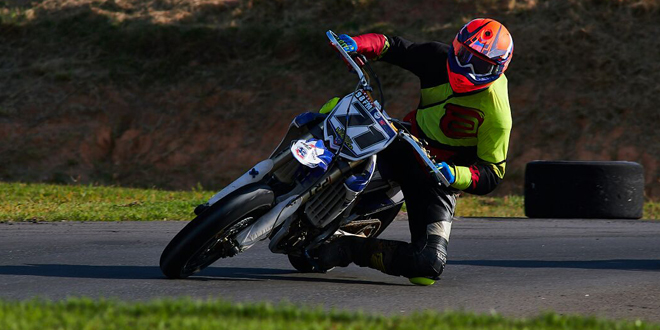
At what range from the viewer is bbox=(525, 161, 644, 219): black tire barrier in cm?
1258

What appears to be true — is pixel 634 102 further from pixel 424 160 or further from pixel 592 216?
pixel 424 160

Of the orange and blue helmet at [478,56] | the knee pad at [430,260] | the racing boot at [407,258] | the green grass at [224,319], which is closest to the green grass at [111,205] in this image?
the racing boot at [407,258]

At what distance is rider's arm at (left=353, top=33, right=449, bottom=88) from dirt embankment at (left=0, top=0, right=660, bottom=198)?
1493cm

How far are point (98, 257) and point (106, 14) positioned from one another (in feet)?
74.0

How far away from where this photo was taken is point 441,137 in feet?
21.8

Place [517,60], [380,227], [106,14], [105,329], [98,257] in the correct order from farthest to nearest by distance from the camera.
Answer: [106,14] → [517,60] → [98,257] → [380,227] → [105,329]

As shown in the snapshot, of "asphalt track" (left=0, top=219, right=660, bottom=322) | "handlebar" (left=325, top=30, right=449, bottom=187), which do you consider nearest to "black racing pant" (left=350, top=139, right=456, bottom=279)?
"asphalt track" (left=0, top=219, right=660, bottom=322)

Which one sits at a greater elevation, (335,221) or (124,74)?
(335,221)

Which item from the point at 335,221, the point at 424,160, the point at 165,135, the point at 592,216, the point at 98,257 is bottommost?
the point at 165,135

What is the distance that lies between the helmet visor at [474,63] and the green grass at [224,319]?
6.05 ft

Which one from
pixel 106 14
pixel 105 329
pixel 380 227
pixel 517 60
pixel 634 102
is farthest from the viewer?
pixel 106 14

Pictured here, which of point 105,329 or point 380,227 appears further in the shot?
point 380,227

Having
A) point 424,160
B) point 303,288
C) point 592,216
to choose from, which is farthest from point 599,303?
point 592,216

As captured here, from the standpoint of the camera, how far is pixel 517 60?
24.8 m
